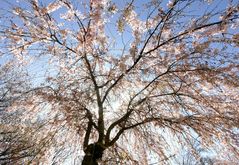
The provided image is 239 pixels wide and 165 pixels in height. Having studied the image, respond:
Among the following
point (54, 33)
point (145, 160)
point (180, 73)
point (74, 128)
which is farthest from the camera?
point (145, 160)

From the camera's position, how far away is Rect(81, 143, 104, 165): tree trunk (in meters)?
6.12

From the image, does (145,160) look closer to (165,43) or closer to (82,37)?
(165,43)

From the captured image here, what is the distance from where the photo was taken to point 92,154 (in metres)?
6.15

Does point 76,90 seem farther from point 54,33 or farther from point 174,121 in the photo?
point 174,121

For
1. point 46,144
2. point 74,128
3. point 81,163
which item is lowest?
point 81,163

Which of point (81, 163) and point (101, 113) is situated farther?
point (101, 113)

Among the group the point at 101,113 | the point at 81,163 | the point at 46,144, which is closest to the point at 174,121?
the point at 101,113

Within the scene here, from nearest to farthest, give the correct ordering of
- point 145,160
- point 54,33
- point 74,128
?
point 54,33 < point 74,128 < point 145,160

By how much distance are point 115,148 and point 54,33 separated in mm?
3576

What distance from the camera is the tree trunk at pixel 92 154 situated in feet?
20.1

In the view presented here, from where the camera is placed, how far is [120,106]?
804 centimetres

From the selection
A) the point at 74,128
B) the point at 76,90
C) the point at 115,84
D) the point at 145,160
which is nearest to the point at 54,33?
the point at 76,90

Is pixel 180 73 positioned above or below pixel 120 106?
below

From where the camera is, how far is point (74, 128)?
6.97 metres
